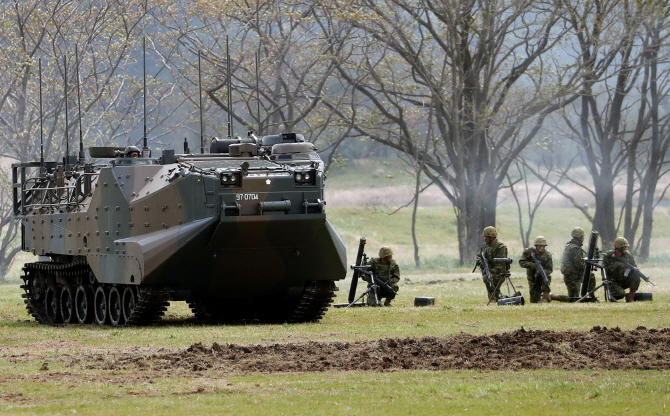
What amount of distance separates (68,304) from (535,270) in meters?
9.33

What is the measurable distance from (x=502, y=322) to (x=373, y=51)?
25.7m

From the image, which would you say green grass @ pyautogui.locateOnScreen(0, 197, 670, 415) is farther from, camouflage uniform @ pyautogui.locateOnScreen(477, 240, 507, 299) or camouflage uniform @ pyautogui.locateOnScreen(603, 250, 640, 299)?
camouflage uniform @ pyautogui.locateOnScreen(603, 250, 640, 299)

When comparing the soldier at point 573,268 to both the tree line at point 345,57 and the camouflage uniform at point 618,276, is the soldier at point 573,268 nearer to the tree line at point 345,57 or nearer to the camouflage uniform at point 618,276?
the camouflage uniform at point 618,276

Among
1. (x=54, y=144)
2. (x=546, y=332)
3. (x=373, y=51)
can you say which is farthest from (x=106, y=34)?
(x=546, y=332)

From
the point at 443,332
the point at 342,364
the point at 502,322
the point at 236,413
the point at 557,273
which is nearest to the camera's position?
the point at 236,413

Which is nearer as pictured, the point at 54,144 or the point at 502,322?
the point at 502,322

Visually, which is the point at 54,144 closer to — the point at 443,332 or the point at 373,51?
the point at 373,51

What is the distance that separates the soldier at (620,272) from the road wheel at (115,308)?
9.67 meters

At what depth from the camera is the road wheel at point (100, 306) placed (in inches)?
813

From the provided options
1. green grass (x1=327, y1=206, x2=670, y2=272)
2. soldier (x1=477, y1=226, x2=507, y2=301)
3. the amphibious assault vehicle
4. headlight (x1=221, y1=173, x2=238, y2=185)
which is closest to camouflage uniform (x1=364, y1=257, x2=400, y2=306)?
soldier (x1=477, y1=226, x2=507, y2=301)

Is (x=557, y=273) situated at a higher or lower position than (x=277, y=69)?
lower

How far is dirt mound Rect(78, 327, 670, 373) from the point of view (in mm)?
13055

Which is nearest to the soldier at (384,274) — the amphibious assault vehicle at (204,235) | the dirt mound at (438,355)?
the amphibious assault vehicle at (204,235)

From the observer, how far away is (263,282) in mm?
19094
